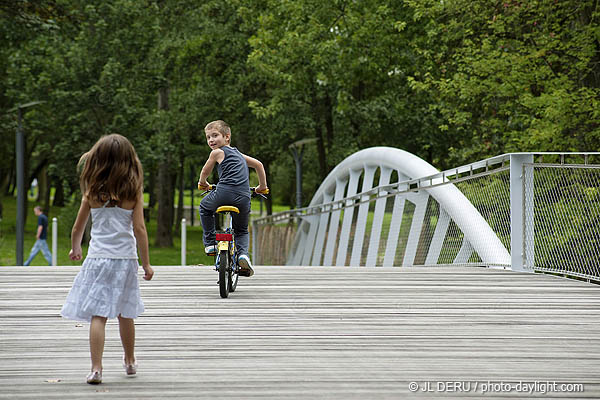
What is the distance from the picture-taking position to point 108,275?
444 centimetres

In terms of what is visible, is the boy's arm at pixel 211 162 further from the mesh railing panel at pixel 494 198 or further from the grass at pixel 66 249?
the grass at pixel 66 249

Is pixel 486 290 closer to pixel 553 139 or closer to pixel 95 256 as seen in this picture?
pixel 95 256

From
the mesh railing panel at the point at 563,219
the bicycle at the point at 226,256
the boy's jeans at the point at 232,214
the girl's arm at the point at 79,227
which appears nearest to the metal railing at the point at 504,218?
the mesh railing panel at the point at 563,219

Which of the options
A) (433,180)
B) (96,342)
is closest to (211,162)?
(96,342)

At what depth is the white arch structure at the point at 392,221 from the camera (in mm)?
11281

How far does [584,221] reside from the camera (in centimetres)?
878

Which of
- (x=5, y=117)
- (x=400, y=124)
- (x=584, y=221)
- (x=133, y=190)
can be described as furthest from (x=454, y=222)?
(x=5, y=117)

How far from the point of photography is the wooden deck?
14.3 ft

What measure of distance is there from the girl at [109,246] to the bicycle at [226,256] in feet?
9.20

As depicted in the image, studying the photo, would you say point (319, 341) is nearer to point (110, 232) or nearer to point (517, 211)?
point (110, 232)

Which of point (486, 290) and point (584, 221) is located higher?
point (584, 221)

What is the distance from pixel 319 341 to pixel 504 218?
213 inches

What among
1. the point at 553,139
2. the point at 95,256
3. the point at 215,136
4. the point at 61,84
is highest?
the point at 61,84

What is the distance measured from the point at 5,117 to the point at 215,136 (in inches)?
920
